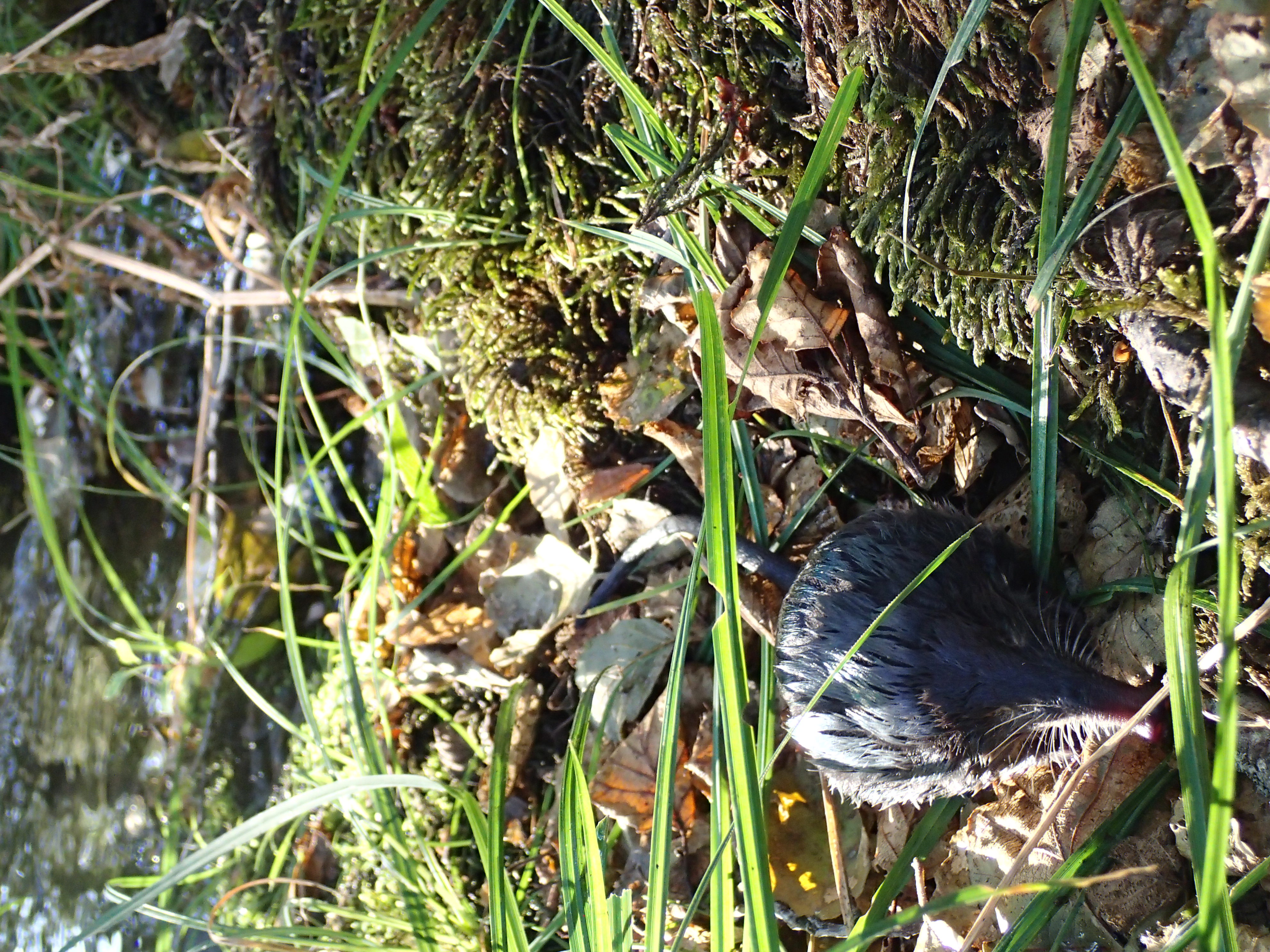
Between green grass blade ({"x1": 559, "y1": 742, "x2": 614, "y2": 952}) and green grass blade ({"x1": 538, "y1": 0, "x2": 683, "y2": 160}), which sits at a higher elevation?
green grass blade ({"x1": 538, "y1": 0, "x2": 683, "y2": 160})

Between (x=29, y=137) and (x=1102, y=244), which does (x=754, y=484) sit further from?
(x=29, y=137)

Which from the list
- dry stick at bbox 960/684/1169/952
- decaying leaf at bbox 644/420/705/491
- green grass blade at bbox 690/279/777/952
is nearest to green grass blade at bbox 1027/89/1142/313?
green grass blade at bbox 690/279/777/952

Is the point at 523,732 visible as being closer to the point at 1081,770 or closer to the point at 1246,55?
the point at 1081,770

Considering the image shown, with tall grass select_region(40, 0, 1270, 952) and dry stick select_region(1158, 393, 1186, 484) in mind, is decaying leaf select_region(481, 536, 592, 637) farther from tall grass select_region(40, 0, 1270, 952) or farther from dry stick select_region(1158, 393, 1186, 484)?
dry stick select_region(1158, 393, 1186, 484)

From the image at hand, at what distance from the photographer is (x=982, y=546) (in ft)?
4.16

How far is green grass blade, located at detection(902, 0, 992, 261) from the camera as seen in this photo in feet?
3.26

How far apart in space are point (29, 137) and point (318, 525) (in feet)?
4.37

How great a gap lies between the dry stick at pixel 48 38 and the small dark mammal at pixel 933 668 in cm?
199

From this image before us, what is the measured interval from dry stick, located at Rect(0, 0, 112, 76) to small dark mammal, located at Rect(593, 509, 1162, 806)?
1.99 m

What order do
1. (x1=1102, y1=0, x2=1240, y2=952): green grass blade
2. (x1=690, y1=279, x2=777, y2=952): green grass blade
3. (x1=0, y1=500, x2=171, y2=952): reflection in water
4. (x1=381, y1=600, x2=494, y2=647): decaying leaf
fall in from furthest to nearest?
(x1=0, y1=500, x2=171, y2=952): reflection in water → (x1=381, y1=600, x2=494, y2=647): decaying leaf → (x1=690, y1=279, x2=777, y2=952): green grass blade → (x1=1102, y1=0, x2=1240, y2=952): green grass blade

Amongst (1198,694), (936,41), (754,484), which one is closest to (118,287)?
(754,484)

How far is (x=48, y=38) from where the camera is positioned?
1933 millimetres

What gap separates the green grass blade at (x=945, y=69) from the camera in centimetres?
99

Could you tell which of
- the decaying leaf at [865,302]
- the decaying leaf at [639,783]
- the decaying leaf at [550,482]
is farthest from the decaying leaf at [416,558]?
the decaying leaf at [865,302]
